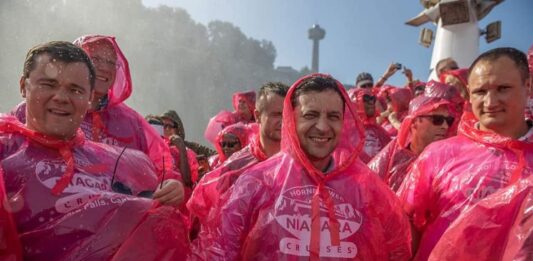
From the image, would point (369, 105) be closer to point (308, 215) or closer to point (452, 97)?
point (452, 97)

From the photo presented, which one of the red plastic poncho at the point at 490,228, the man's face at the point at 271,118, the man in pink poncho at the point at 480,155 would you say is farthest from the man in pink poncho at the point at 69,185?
the man's face at the point at 271,118

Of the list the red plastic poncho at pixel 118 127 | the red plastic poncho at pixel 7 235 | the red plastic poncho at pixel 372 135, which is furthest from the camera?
the red plastic poncho at pixel 372 135

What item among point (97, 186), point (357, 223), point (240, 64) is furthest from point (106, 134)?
point (240, 64)

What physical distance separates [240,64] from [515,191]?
39176 millimetres

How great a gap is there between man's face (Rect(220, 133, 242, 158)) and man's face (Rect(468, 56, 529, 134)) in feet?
9.17

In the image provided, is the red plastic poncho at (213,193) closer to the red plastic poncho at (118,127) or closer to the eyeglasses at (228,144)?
the red plastic poncho at (118,127)

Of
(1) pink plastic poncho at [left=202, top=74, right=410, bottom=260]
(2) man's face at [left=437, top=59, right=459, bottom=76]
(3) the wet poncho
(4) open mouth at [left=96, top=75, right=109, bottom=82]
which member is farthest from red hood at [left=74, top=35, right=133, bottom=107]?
(2) man's face at [left=437, top=59, right=459, bottom=76]

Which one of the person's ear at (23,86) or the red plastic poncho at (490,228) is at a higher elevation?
the person's ear at (23,86)

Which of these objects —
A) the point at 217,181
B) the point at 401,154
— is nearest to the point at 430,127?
the point at 401,154

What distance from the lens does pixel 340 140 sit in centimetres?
212

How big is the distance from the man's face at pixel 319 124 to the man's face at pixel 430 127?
1.40 m

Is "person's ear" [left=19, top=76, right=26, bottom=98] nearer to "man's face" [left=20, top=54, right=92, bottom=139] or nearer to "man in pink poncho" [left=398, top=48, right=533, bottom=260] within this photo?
"man's face" [left=20, top=54, right=92, bottom=139]

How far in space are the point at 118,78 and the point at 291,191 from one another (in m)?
1.66

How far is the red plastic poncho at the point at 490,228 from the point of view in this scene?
1502mm
